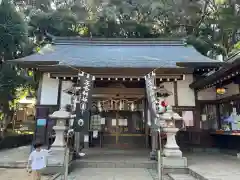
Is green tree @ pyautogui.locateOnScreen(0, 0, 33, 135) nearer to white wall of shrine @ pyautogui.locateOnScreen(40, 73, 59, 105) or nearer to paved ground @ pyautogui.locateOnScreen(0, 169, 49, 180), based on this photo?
white wall of shrine @ pyautogui.locateOnScreen(40, 73, 59, 105)

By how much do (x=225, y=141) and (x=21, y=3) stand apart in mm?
16269

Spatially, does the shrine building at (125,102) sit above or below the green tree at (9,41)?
below

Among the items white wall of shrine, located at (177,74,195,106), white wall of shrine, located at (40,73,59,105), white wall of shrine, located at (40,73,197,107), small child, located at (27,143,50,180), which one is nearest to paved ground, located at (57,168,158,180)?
small child, located at (27,143,50,180)

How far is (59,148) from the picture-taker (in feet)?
20.1

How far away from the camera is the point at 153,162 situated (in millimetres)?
6559

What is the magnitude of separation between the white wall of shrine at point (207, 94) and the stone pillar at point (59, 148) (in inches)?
246

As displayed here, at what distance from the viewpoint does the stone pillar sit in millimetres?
5867

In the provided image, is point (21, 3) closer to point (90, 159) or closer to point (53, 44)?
point (53, 44)

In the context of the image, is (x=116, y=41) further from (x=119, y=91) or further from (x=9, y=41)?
(x=9, y=41)

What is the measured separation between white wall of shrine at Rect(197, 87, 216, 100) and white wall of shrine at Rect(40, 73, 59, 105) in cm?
675

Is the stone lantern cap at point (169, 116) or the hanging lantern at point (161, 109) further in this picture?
the hanging lantern at point (161, 109)

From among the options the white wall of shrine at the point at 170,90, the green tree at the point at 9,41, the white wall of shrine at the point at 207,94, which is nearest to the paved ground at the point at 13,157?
the green tree at the point at 9,41

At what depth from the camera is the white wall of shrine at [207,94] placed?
30.8ft

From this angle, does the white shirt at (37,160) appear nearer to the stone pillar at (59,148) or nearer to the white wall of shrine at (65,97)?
the stone pillar at (59,148)
